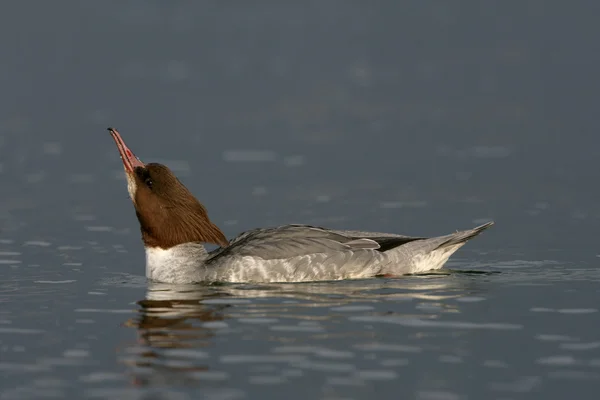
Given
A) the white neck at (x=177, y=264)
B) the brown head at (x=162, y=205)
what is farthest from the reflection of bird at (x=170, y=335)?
the brown head at (x=162, y=205)

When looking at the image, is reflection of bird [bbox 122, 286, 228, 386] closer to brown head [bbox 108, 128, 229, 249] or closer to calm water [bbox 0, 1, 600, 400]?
calm water [bbox 0, 1, 600, 400]

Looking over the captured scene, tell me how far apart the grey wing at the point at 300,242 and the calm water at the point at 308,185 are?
0.60 m

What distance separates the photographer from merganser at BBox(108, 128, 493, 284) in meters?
16.4

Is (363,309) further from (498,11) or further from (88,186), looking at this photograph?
(498,11)

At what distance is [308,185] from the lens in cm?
2538

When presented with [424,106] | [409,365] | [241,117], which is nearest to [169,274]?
[409,365]

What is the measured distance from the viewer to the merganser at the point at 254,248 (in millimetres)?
16375

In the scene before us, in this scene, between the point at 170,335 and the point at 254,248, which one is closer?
the point at 170,335

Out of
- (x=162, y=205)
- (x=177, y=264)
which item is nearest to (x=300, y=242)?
(x=177, y=264)

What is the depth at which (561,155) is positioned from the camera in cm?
2805

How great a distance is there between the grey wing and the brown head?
520mm

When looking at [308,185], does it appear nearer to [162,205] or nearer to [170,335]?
[162,205]

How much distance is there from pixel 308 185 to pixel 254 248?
9.08 metres

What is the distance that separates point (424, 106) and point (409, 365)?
24.7 metres
